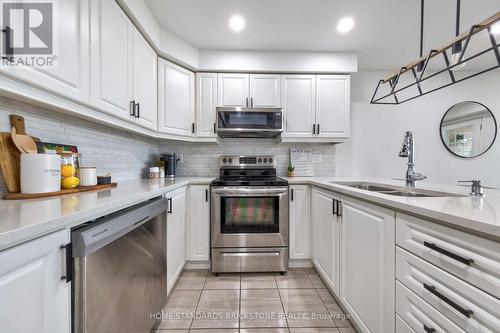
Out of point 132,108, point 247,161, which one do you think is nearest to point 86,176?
point 132,108

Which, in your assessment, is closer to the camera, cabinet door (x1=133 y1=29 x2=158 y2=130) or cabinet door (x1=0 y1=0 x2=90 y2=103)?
cabinet door (x1=0 y1=0 x2=90 y2=103)

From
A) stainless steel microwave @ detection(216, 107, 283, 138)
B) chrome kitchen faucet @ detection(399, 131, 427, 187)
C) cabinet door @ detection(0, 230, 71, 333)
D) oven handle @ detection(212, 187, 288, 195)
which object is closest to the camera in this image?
cabinet door @ detection(0, 230, 71, 333)

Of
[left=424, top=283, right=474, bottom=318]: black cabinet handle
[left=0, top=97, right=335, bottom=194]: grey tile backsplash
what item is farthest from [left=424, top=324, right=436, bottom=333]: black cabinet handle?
[left=0, top=97, right=335, bottom=194]: grey tile backsplash

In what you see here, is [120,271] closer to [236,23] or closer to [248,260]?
[248,260]

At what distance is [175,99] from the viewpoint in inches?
91.4

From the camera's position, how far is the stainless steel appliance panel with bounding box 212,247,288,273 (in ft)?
6.88

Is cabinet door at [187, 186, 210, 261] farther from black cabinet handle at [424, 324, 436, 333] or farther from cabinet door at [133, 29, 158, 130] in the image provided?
black cabinet handle at [424, 324, 436, 333]

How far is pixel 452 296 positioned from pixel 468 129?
338 cm

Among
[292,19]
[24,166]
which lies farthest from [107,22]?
[292,19]

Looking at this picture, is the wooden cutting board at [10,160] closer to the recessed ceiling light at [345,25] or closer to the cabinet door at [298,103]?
the cabinet door at [298,103]

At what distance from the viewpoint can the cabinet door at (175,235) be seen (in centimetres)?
166

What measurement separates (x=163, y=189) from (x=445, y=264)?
1467 mm

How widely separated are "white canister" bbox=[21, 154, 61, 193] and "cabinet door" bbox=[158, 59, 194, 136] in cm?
124

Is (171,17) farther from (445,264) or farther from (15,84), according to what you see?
(445,264)
